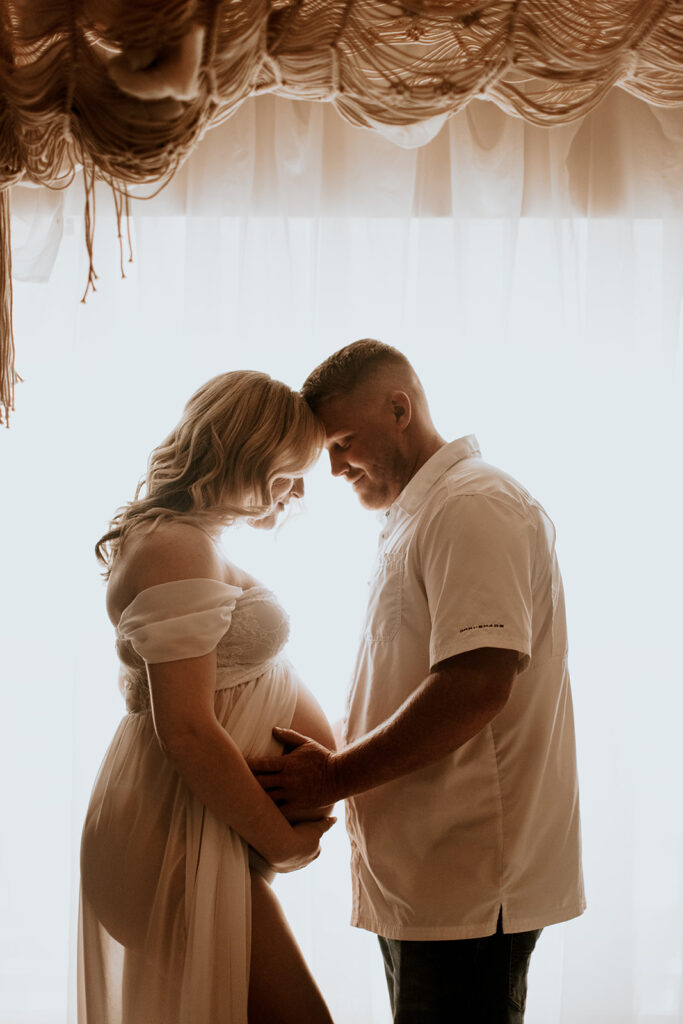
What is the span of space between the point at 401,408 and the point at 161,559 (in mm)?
534

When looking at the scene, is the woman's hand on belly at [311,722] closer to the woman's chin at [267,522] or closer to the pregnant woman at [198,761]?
the pregnant woman at [198,761]

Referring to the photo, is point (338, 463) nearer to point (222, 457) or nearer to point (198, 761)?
point (222, 457)

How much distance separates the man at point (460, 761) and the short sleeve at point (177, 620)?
249 mm

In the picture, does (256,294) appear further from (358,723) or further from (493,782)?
(493,782)

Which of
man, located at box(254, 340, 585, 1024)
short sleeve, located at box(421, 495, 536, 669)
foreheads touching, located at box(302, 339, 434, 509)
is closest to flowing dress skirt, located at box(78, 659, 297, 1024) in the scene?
man, located at box(254, 340, 585, 1024)

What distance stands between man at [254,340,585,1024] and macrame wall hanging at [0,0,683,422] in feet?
2.02

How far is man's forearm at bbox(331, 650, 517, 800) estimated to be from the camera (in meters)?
1.32

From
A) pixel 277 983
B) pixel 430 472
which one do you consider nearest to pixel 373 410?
pixel 430 472

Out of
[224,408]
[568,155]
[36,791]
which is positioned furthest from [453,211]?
[36,791]

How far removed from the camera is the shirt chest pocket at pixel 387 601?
150 centimetres

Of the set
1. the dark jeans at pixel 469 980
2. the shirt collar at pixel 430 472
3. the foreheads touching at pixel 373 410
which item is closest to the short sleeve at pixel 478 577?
the shirt collar at pixel 430 472

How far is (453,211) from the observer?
1885 millimetres

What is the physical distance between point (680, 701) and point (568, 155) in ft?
4.13

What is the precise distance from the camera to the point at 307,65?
1.27m
